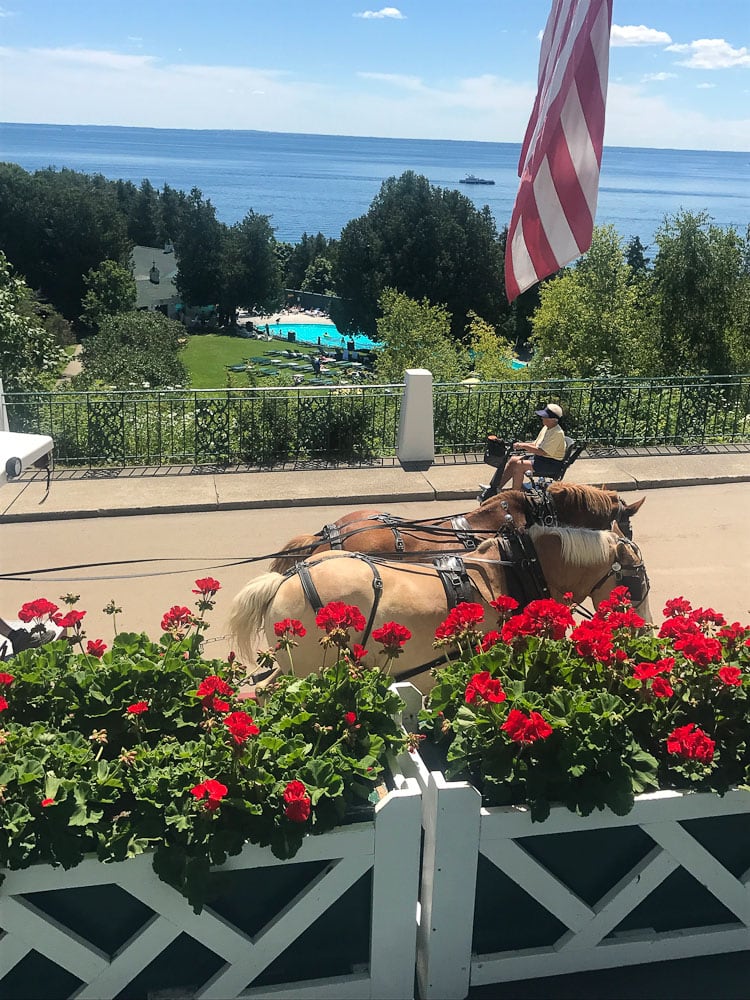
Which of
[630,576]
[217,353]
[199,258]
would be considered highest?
[630,576]

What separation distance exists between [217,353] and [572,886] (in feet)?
246

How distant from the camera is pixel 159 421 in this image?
13156mm

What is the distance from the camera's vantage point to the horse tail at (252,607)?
5.45m

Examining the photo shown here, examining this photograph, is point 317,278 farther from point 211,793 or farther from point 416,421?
point 211,793

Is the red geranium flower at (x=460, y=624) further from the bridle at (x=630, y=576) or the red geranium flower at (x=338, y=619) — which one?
the bridle at (x=630, y=576)

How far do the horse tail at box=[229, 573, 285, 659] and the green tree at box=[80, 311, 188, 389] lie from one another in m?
27.0

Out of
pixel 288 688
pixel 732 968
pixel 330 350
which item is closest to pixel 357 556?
pixel 288 688

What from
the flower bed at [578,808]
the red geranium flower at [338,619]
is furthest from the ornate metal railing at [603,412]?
the flower bed at [578,808]

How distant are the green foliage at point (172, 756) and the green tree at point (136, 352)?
28764 mm

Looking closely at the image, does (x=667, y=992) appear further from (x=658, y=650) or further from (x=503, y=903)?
(x=658, y=650)

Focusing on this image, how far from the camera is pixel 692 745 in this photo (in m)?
3.19

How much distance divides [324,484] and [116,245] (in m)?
73.1

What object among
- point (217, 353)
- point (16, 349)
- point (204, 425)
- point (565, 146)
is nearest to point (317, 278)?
point (217, 353)

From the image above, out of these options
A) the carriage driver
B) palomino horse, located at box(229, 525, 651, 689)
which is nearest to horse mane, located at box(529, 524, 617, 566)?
palomino horse, located at box(229, 525, 651, 689)
